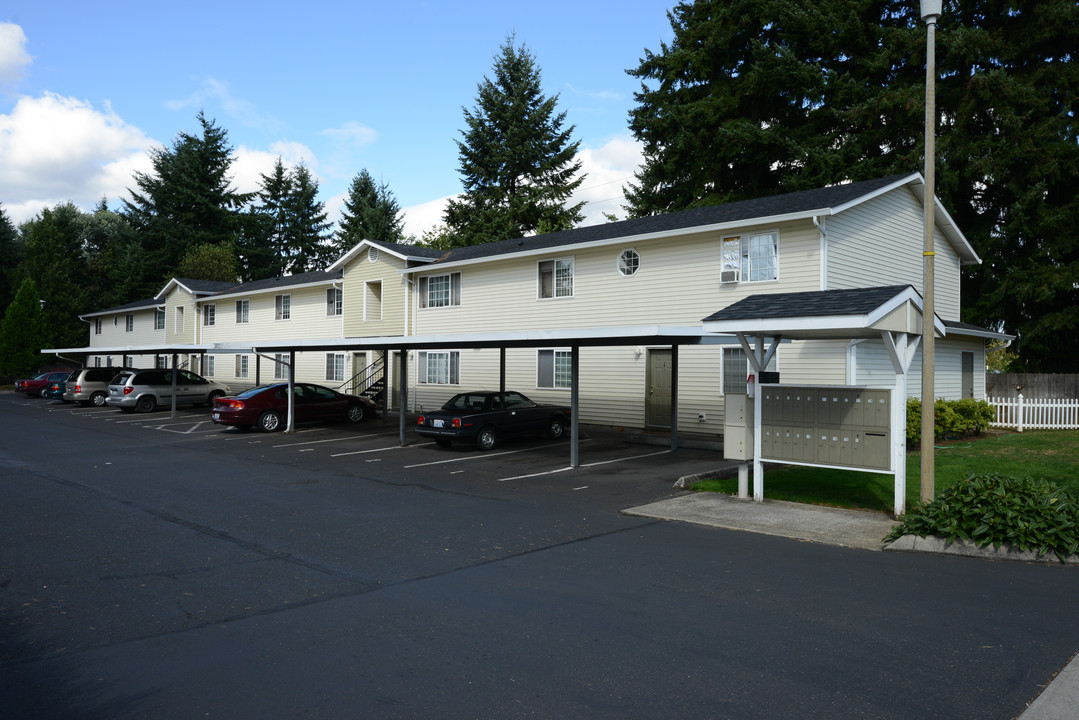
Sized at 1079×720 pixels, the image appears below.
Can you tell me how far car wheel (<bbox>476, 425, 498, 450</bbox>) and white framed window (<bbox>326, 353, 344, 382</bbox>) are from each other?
16.4 m

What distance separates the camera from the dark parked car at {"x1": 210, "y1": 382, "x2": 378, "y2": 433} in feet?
70.3

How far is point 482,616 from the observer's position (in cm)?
573

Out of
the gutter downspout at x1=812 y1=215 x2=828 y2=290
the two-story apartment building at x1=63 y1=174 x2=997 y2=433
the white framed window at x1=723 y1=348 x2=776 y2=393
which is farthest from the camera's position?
the white framed window at x1=723 y1=348 x2=776 y2=393

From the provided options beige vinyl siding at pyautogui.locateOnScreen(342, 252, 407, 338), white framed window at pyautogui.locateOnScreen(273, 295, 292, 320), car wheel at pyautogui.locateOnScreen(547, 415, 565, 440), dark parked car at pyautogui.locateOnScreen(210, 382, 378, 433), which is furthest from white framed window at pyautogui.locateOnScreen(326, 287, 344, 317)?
car wheel at pyautogui.locateOnScreen(547, 415, 565, 440)

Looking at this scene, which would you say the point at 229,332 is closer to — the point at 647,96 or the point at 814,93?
the point at 647,96

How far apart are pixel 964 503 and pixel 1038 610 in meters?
2.30

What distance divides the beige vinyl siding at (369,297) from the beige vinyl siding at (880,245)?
52.2 ft

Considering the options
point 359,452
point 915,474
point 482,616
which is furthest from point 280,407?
point 482,616

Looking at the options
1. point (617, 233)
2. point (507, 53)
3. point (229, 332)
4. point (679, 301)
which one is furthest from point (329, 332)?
point (507, 53)

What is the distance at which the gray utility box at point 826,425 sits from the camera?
31.7ft

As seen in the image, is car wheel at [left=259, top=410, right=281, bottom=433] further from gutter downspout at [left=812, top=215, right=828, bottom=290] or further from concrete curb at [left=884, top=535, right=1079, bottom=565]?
concrete curb at [left=884, top=535, right=1079, bottom=565]


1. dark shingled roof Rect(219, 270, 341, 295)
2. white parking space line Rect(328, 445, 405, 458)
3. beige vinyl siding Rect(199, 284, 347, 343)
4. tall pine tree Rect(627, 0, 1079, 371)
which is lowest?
white parking space line Rect(328, 445, 405, 458)

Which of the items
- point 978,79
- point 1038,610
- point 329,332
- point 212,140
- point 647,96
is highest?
point 212,140

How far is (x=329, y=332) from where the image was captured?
32.5 metres
